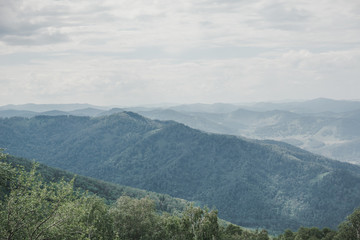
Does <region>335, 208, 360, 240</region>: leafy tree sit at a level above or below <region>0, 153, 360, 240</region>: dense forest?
below

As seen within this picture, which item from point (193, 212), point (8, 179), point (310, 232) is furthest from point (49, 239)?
point (310, 232)

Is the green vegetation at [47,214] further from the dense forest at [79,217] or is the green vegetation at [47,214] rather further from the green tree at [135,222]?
the green tree at [135,222]

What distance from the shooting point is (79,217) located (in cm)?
3509

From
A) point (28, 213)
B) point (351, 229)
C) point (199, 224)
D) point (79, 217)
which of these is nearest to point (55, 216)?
point (79, 217)

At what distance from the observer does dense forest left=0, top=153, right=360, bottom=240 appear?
31953 mm

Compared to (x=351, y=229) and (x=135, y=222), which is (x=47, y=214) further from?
(x=351, y=229)

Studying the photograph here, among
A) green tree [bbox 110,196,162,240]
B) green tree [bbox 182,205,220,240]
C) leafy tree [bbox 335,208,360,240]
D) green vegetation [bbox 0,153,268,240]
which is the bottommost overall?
leafy tree [bbox 335,208,360,240]

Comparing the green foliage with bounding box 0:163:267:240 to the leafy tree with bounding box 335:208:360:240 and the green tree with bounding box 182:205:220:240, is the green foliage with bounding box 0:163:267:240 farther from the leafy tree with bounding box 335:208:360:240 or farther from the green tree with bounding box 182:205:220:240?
the leafy tree with bounding box 335:208:360:240

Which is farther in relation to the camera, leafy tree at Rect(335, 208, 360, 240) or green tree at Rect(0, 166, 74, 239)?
leafy tree at Rect(335, 208, 360, 240)

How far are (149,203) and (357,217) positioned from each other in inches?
2515

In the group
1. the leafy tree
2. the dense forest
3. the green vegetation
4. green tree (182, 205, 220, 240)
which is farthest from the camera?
the leafy tree

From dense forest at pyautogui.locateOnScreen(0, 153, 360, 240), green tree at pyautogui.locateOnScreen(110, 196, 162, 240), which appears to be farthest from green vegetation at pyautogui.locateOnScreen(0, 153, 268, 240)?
green tree at pyautogui.locateOnScreen(110, 196, 162, 240)

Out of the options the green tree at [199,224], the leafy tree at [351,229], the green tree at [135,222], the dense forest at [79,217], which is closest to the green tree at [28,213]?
the dense forest at [79,217]

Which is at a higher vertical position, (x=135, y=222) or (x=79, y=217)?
(x=79, y=217)
